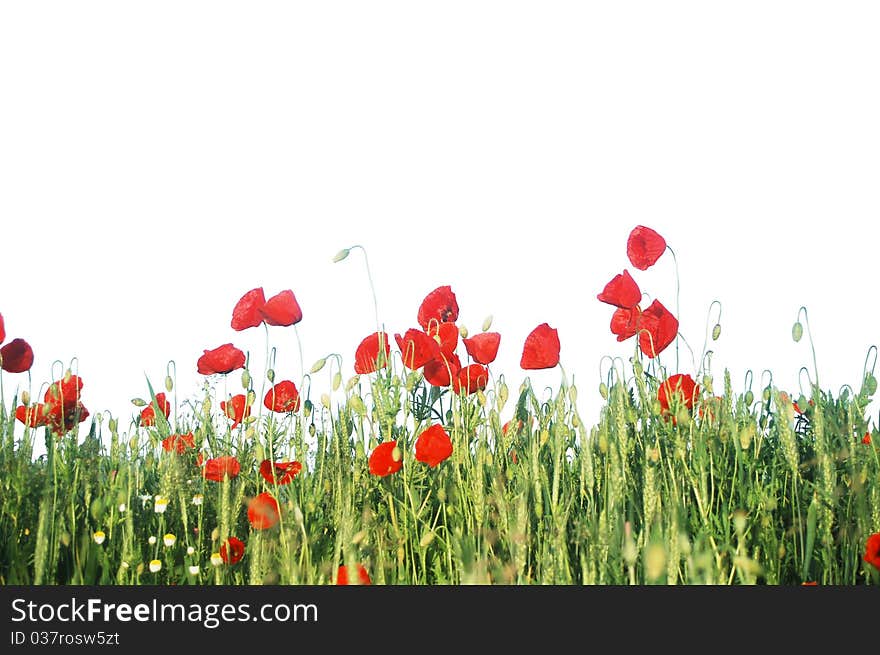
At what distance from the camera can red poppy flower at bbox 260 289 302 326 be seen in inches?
97.6

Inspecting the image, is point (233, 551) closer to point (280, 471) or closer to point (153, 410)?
point (280, 471)

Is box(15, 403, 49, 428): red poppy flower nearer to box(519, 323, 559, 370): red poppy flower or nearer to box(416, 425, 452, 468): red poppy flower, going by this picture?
box(416, 425, 452, 468): red poppy flower

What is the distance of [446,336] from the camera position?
8.08 ft

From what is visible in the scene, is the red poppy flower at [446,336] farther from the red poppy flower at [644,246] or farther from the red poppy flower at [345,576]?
the red poppy flower at [345,576]

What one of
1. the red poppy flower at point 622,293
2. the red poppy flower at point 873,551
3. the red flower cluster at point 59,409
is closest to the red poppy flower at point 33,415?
the red flower cluster at point 59,409

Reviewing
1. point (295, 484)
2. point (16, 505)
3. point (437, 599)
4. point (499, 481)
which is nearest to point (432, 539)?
point (499, 481)

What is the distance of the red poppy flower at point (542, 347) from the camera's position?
241 centimetres

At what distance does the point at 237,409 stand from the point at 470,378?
27.5 inches

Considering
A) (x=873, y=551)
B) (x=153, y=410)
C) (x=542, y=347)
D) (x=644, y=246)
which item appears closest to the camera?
(x=873, y=551)

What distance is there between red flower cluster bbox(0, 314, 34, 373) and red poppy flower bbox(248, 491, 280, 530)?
37.4 inches

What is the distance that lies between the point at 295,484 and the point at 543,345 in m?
0.76

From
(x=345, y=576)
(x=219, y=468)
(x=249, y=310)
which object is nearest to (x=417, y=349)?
(x=249, y=310)

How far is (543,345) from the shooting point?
2412mm

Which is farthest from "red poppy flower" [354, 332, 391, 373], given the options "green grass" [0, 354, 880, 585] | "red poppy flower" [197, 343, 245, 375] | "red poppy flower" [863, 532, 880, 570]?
"red poppy flower" [863, 532, 880, 570]
